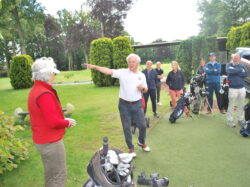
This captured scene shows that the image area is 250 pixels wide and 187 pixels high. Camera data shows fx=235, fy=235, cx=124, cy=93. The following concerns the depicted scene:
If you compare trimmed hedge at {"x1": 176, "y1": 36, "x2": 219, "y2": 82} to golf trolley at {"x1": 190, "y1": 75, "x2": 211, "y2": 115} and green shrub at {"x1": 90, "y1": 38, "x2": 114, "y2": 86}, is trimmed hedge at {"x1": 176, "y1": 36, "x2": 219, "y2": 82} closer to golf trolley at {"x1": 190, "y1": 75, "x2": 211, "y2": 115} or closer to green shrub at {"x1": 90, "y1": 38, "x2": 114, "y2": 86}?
green shrub at {"x1": 90, "y1": 38, "x2": 114, "y2": 86}

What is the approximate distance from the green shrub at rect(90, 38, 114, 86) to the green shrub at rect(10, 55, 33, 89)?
5.97 meters

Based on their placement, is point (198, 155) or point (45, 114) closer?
point (45, 114)

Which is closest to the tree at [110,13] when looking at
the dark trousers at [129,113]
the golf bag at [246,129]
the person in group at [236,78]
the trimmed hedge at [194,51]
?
the trimmed hedge at [194,51]

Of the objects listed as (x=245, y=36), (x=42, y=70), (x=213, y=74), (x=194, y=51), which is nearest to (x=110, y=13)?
(x=194, y=51)

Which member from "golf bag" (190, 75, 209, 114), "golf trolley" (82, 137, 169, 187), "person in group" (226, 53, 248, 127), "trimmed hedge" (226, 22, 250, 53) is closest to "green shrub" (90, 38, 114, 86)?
"trimmed hedge" (226, 22, 250, 53)

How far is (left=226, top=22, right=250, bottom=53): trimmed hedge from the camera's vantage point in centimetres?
1477

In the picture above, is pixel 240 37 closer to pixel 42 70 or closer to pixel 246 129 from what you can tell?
pixel 246 129

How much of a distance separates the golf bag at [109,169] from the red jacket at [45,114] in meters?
0.61

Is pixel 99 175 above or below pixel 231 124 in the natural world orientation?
above

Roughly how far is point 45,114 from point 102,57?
14722 mm

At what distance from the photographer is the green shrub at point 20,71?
1897cm

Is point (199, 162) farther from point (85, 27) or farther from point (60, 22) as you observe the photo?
point (60, 22)

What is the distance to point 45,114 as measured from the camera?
241cm

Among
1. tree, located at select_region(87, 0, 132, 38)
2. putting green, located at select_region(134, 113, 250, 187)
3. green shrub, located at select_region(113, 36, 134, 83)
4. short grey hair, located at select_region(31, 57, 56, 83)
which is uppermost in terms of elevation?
tree, located at select_region(87, 0, 132, 38)
